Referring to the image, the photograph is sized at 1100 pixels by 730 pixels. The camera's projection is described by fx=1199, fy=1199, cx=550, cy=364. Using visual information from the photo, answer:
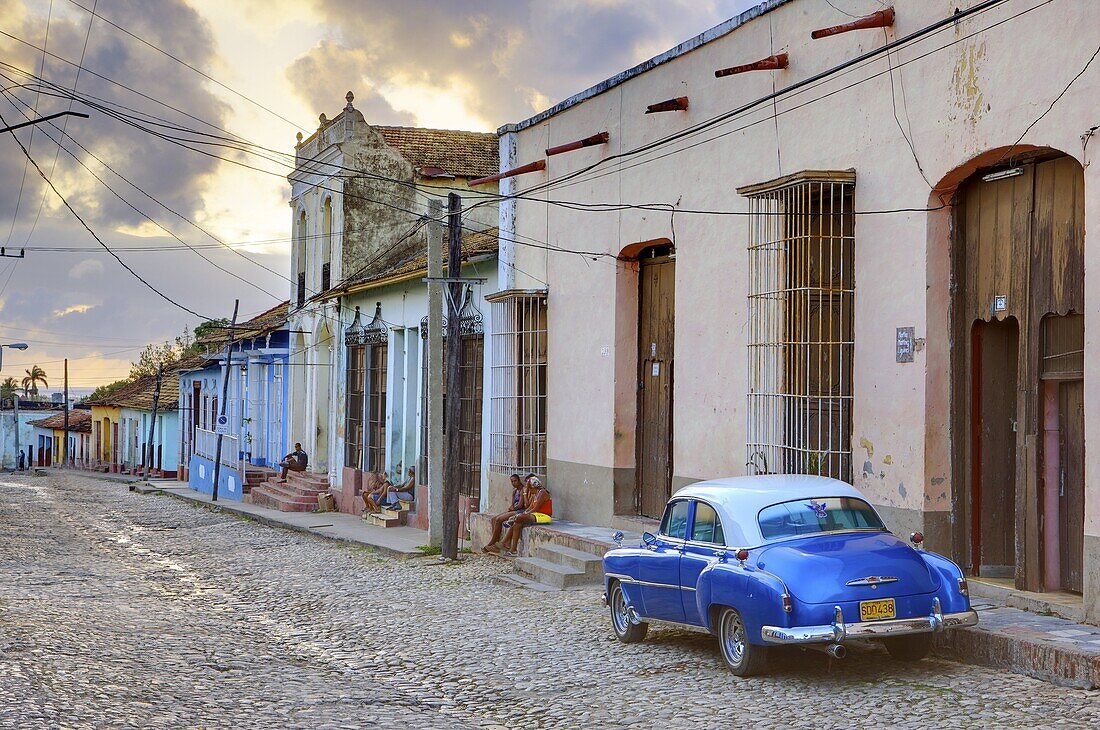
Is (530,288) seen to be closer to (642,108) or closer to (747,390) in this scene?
(642,108)

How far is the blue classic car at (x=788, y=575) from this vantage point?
7723 mm

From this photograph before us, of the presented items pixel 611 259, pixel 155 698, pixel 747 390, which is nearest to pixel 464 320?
pixel 611 259

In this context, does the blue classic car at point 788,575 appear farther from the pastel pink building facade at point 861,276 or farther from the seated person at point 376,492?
the seated person at point 376,492

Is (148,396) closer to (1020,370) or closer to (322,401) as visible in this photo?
(322,401)

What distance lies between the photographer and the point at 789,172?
498 inches

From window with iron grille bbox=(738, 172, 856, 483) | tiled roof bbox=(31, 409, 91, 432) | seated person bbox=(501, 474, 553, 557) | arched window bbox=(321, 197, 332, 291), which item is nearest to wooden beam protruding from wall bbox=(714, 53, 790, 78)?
window with iron grille bbox=(738, 172, 856, 483)

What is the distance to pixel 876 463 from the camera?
11.4 meters

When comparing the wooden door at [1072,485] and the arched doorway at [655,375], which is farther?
the arched doorway at [655,375]

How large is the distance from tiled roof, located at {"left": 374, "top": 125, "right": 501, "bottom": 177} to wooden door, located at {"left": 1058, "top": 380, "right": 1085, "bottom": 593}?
18.6m

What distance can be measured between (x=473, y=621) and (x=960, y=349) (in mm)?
5329

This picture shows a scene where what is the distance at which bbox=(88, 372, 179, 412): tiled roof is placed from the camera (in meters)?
50.8

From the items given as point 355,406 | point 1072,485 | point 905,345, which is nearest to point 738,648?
point 1072,485

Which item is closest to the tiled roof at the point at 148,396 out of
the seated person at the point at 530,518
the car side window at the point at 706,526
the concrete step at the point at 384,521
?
the concrete step at the point at 384,521

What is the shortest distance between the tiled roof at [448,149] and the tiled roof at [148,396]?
2555 centimetres
